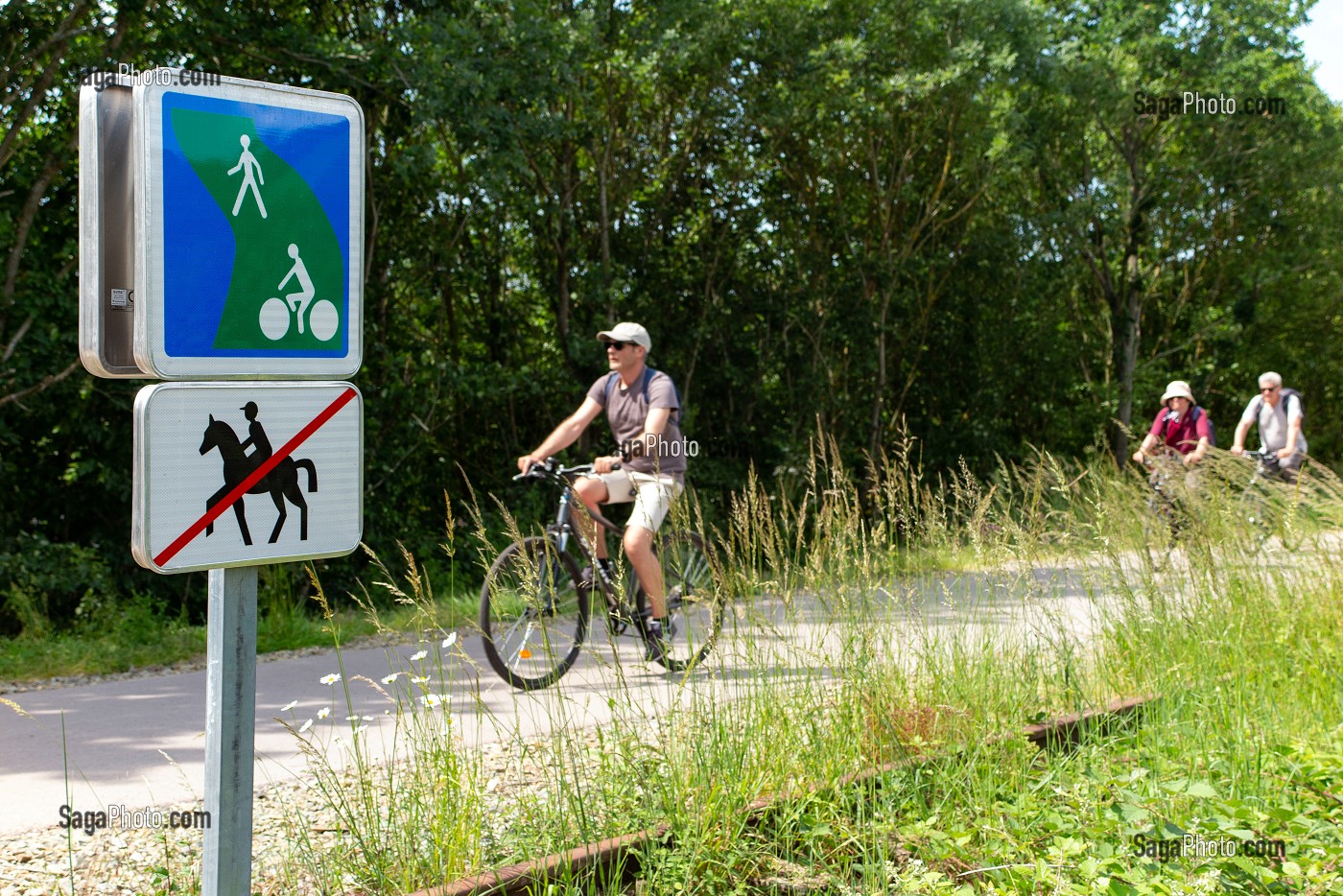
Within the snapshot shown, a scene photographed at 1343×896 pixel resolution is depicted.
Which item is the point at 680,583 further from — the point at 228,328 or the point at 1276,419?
the point at 1276,419

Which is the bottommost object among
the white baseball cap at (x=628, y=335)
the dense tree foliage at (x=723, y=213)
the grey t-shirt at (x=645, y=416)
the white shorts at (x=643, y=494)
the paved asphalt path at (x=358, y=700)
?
the paved asphalt path at (x=358, y=700)

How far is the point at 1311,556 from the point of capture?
21.4ft

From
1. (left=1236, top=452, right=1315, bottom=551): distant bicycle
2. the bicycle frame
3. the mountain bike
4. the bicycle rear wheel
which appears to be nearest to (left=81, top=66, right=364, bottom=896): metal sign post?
the mountain bike

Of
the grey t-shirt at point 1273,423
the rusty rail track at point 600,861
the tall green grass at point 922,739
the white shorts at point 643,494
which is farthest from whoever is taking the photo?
the grey t-shirt at point 1273,423

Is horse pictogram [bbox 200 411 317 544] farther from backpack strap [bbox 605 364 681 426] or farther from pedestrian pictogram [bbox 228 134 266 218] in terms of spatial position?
backpack strap [bbox 605 364 681 426]

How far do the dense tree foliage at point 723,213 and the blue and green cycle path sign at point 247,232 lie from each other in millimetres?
6386

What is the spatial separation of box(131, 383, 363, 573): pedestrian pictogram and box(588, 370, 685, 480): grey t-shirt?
12.1 ft

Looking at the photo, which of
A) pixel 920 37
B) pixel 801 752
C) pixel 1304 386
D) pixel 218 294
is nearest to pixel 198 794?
pixel 801 752

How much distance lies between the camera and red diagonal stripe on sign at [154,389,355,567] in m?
2.20

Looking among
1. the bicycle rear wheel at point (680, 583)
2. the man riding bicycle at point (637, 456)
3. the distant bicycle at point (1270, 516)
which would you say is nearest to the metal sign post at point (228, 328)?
the bicycle rear wheel at point (680, 583)

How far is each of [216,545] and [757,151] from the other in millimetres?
12058

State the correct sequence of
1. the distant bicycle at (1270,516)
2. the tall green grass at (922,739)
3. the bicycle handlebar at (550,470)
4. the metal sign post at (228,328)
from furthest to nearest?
the distant bicycle at (1270,516), the bicycle handlebar at (550,470), the tall green grass at (922,739), the metal sign post at (228,328)

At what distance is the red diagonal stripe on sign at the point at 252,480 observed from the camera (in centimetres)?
220

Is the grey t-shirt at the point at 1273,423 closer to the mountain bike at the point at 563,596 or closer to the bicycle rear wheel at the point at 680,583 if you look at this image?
the bicycle rear wheel at the point at 680,583
